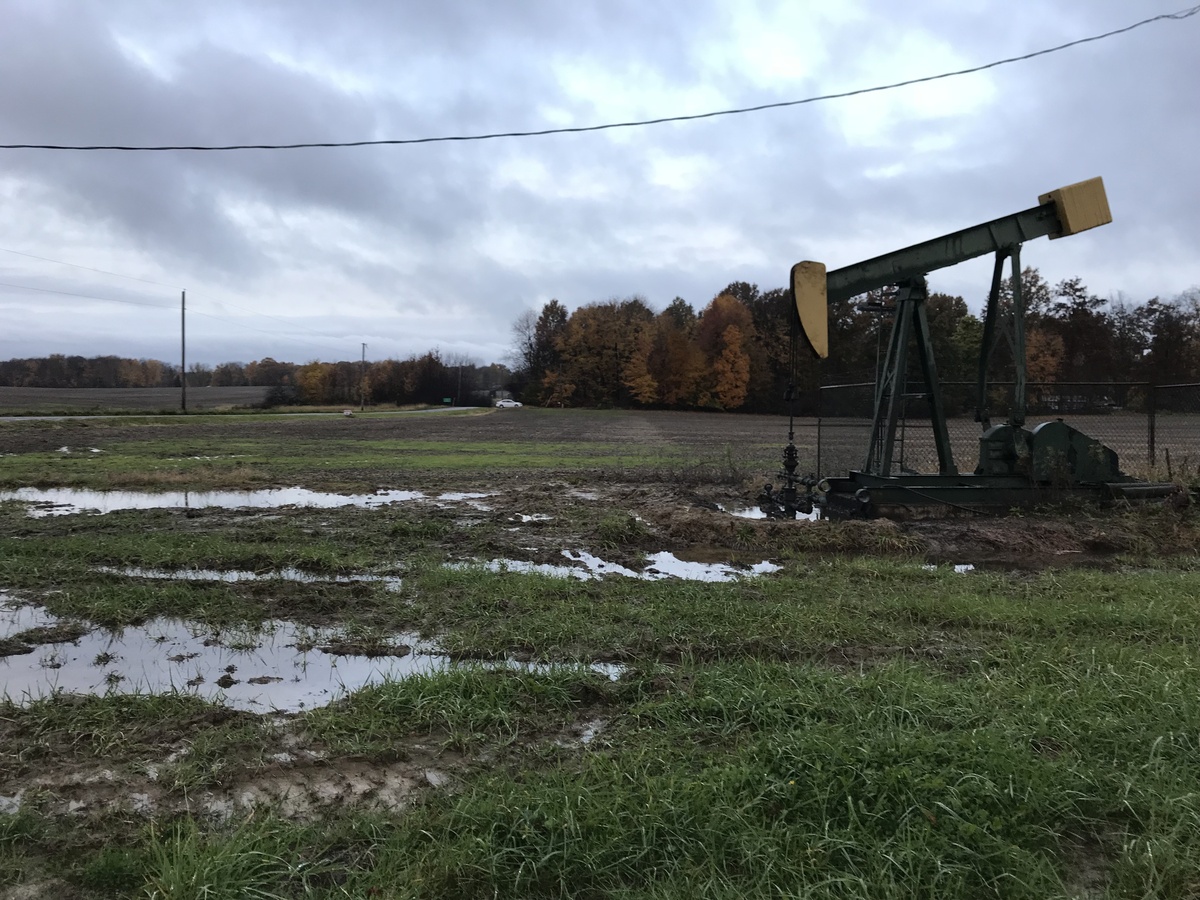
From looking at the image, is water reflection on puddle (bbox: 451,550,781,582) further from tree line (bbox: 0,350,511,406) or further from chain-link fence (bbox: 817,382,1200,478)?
tree line (bbox: 0,350,511,406)

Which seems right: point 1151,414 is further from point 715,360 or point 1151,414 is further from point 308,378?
point 308,378

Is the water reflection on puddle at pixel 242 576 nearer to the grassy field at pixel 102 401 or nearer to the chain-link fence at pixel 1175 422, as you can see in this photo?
the chain-link fence at pixel 1175 422

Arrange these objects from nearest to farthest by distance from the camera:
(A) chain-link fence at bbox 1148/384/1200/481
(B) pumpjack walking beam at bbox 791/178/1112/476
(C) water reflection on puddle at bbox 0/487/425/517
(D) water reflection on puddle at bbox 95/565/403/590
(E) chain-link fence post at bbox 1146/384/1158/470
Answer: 1. (D) water reflection on puddle at bbox 95/565/403/590
2. (B) pumpjack walking beam at bbox 791/178/1112/476
3. (C) water reflection on puddle at bbox 0/487/425/517
4. (A) chain-link fence at bbox 1148/384/1200/481
5. (E) chain-link fence post at bbox 1146/384/1158/470

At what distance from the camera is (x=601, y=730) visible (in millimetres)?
3582

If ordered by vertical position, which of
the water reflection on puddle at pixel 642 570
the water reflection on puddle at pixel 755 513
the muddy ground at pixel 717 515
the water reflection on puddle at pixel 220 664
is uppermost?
the muddy ground at pixel 717 515

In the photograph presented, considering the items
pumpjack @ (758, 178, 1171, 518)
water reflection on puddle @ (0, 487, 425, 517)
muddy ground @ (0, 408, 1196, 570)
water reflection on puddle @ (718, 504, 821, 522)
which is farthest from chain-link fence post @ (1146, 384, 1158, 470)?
water reflection on puddle @ (0, 487, 425, 517)

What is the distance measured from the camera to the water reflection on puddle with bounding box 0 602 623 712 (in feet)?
13.8

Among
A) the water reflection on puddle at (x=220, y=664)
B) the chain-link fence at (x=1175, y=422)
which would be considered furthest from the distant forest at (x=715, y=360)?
the water reflection on puddle at (x=220, y=664)

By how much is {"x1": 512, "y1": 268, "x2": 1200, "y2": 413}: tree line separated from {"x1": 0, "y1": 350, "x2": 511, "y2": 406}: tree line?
14466mm

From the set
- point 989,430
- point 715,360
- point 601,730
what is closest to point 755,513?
point 989,430

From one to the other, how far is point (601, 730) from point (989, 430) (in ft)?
31.0

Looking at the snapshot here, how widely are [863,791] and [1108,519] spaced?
30.4ft

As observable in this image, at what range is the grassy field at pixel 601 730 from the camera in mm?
2469

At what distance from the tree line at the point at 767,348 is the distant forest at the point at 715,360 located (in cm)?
14
